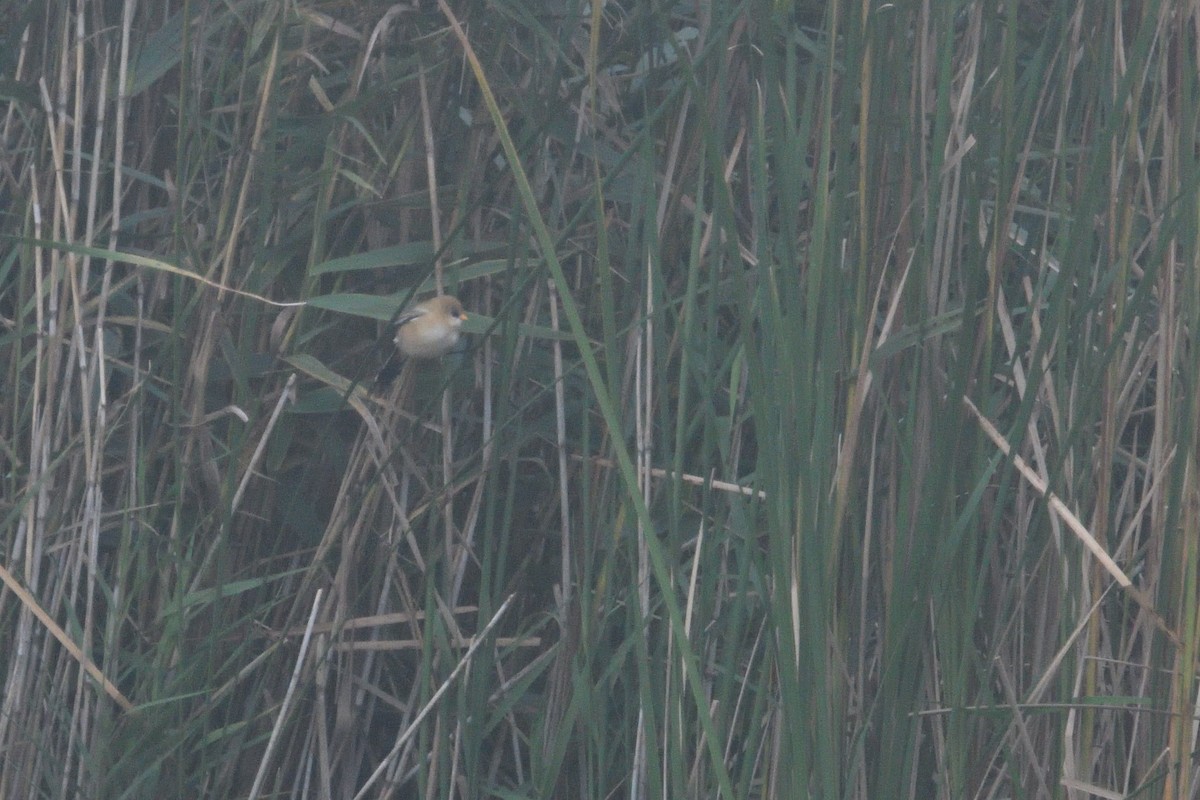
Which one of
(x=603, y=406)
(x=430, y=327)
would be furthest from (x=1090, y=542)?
(x=430, y=327)

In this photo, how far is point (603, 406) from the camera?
84 centimetres

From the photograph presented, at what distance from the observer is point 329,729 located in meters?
1.26

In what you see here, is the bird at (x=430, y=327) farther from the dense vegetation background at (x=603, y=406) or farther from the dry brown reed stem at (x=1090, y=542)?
the dry brown reed stem at (x=1090, y=542)

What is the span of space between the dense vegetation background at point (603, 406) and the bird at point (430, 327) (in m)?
0.04

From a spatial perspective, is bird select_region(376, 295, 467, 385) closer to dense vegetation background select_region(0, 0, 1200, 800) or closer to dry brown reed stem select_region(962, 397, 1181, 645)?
dense vegetation background select_region(0, 0, 1200, 800)

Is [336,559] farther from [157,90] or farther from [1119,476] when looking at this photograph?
[1119,476]

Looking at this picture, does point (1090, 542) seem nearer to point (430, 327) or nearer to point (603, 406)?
point (603, 406)

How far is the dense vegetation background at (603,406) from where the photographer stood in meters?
0.92

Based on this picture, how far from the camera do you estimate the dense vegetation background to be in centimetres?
92

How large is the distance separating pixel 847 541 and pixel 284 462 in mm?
597

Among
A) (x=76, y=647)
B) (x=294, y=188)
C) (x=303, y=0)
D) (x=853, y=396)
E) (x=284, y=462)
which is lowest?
(x=76, y=647)

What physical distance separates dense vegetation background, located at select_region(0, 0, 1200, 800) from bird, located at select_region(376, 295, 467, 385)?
37 millimetres

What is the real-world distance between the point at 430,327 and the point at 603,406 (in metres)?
0.39

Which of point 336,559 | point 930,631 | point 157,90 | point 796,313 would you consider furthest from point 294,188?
point 930,631
